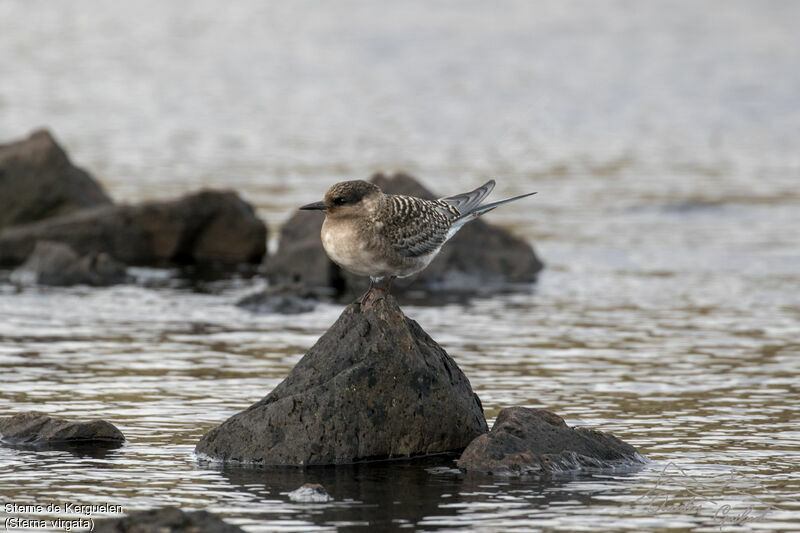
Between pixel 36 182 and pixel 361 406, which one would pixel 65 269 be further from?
pixel 361 406

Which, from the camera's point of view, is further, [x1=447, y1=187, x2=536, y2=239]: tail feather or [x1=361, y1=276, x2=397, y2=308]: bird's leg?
[x1=447, y1=187, x2=536, y2=239]: tail feather

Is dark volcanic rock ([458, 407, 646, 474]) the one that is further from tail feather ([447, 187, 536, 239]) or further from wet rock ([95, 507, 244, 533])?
wet rock ([95, 507, 244, 533])

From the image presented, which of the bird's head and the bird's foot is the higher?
the bird's head

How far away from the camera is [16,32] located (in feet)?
152

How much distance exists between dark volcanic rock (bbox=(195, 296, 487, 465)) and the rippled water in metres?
0.25

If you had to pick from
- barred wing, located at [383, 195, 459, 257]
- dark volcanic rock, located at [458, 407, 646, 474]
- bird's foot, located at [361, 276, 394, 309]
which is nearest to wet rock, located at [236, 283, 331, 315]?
barred wing, located at [383, 195, 459, 257]

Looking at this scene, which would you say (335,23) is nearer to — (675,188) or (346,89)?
(346,89)

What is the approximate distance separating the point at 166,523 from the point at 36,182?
14.1 m

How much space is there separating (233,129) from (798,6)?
78.9ft

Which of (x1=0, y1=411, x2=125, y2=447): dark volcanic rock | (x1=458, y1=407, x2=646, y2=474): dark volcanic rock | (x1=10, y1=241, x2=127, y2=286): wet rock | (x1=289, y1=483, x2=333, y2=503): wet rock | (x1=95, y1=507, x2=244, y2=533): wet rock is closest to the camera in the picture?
(x1=95, y1=507, x2=244, y2=533): wet rock

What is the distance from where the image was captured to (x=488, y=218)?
24.1 metres

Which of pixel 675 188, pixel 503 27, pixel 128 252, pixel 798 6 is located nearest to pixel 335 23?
pixel 503 27

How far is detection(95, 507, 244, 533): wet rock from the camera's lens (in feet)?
24.1

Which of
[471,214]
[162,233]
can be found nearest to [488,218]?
[162,233]
